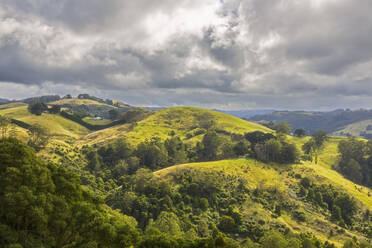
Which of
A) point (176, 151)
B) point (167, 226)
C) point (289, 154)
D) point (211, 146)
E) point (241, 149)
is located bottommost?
point (167, 226)

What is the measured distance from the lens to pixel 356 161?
153 m

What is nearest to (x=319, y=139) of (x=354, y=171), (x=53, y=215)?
(x=354, y=171)

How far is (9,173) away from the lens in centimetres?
2914

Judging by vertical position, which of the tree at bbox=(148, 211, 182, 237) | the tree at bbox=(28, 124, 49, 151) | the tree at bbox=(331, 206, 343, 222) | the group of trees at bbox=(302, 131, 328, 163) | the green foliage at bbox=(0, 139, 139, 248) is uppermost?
the green foliage at bbox=(0, 139, 139, 248)

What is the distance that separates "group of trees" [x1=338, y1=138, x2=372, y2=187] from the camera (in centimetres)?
14575

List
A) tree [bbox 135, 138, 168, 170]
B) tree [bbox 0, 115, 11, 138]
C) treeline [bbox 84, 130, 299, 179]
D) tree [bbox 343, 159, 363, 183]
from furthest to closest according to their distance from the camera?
tree [bbox 343, 159, 363, 183] → tree [bbox 135, 138, 168, 170] → treeline [bbox 84, 130, 299, 179] → tree [bbox 0, 115, 11, 138]

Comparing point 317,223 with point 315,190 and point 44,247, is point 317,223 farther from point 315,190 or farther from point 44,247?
point 44,247

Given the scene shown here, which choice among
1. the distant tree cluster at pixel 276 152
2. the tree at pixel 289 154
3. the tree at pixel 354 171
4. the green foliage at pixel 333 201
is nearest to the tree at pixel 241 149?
the distant tree cluster at pixel 276 152

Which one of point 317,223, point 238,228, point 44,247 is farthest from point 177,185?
point 44,247

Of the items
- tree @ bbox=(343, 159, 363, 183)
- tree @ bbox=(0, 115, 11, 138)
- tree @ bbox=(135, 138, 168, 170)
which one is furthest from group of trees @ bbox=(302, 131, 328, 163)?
tree @ bbox=(0, 115, 11, 138)

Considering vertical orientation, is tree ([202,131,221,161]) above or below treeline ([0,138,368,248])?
below

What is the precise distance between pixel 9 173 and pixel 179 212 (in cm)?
6481

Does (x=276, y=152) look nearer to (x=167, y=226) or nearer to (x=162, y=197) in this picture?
(x=162, y=197)

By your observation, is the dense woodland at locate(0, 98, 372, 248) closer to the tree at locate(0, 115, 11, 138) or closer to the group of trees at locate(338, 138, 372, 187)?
the group of trees at locate(338, 138, 372, 187)
